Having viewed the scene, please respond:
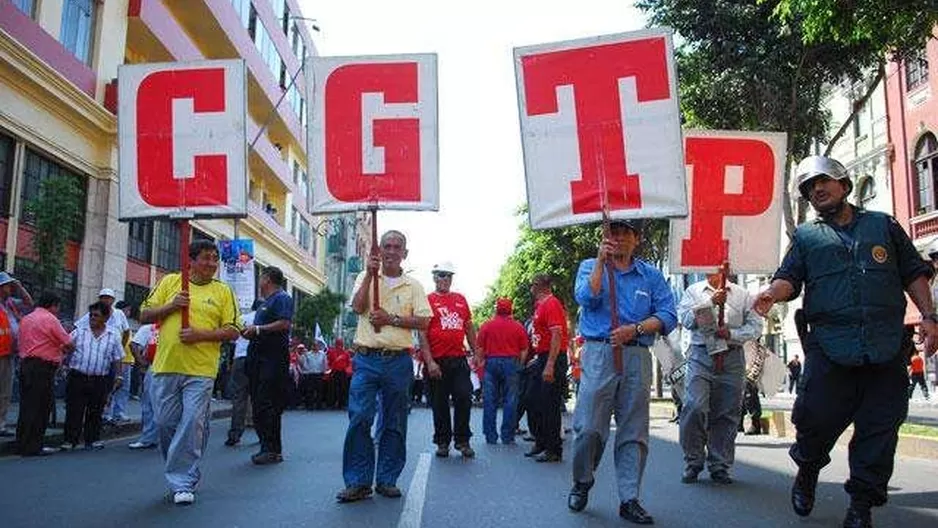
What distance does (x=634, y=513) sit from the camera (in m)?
5.21

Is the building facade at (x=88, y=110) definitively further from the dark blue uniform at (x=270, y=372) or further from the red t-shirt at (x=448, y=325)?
the red t-shirt at (x=448, y=325)

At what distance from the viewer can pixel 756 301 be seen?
514cm

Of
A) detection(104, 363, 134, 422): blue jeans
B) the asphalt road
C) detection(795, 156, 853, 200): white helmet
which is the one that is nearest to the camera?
detection(795, 156, 853, 200): white helmet

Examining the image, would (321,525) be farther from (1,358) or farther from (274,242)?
(274,242)

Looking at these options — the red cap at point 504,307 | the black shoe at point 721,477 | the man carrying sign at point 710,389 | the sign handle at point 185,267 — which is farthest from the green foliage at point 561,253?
the sign handle at point 185,267

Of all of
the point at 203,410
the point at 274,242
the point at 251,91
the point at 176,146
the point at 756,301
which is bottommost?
the point at 203,410

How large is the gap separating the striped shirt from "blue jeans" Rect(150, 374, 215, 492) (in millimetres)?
4390

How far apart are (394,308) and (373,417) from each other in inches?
30.7

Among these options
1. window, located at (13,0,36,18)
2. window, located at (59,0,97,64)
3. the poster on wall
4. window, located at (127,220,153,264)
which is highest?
window, located at (59,0,97,64)

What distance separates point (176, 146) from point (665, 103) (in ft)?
11.7

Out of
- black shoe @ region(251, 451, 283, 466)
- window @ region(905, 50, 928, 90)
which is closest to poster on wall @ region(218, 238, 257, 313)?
black shoe @ region(251, 451, 283, 466)

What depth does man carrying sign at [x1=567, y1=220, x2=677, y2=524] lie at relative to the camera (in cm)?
539

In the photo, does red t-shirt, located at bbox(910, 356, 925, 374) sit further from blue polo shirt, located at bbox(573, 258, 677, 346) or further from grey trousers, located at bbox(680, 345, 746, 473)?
blue polo shirt, located at bbox(573, 258, 677, 346)

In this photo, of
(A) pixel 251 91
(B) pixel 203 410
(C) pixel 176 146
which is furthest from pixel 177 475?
(A) pixel 251 91
